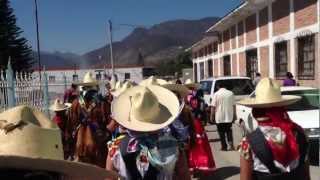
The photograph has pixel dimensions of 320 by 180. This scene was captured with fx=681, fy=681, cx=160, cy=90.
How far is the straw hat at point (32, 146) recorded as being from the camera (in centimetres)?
246

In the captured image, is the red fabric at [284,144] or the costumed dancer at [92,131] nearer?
the red fabric at [284,144]

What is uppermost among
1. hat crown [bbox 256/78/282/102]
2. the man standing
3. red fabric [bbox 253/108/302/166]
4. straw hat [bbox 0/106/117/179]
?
hat crown [bbox 256/78/282/102]

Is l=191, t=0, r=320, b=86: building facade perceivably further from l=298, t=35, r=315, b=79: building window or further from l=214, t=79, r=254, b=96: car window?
l=214, t=79, r=254, b=96: car window

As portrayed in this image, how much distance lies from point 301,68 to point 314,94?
7.98 metres

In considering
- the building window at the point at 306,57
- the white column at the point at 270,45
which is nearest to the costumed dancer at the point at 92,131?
the building window at the point at 306,57

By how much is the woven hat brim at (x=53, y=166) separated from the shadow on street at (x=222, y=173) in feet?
29.1

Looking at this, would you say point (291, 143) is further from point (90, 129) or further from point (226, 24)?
point (226, 24)

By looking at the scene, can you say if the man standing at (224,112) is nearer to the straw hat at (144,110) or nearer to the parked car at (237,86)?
the parked car at (237,86)

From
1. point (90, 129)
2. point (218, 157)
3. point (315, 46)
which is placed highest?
point (315, 46)

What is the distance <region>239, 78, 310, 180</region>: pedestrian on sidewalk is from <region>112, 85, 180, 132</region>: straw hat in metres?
0.58

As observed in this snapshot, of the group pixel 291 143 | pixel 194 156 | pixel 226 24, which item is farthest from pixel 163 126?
pixel 226 24

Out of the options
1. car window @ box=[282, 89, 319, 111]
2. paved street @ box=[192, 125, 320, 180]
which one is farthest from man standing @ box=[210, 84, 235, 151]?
car window @ box=[282, 89, 319, 111]

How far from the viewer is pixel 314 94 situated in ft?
46.6

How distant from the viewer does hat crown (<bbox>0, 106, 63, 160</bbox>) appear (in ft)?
8.24
